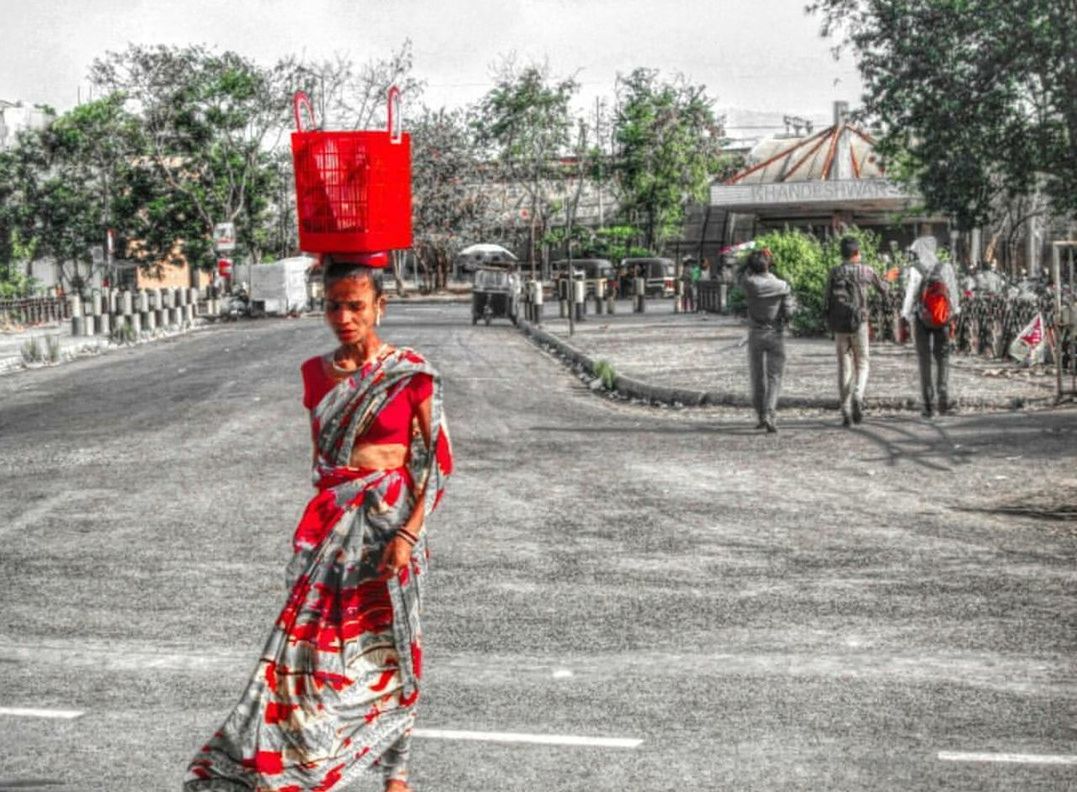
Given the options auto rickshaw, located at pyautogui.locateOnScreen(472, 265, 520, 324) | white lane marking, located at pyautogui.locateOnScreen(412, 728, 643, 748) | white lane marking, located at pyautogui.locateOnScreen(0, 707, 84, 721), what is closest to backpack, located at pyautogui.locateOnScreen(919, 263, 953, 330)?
white lane marking, located at pyautogui.locateOnScreen(412, 728, 643, 748)

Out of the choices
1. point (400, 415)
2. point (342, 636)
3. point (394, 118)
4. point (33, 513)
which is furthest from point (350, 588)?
point (33, 513)

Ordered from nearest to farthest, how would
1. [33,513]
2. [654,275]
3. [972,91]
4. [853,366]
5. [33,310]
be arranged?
1. [33,513]
2. [853,366]
3. [972,91]
4. [33,310]
5. [654,275]

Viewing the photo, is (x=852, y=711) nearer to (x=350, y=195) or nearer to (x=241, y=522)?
(x=350, y=195)

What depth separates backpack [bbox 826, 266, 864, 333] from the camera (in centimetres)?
1688

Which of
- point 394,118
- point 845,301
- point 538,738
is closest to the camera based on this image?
point 394,118

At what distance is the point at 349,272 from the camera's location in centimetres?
541

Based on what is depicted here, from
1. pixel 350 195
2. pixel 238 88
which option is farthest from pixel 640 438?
pixel 238 88

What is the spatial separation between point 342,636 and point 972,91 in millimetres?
32423

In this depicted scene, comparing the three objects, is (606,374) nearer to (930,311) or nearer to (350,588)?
(930,311)

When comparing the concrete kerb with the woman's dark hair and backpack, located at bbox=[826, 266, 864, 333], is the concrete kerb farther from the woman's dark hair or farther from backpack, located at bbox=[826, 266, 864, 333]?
the woman's dark hair

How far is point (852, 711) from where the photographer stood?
6551 mm

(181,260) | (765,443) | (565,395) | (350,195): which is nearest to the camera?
(350,195)

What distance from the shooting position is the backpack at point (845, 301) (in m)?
16.9

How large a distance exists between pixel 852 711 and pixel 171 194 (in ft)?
216
